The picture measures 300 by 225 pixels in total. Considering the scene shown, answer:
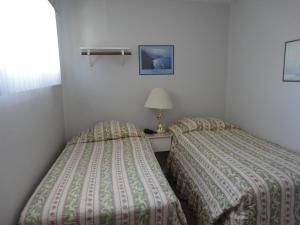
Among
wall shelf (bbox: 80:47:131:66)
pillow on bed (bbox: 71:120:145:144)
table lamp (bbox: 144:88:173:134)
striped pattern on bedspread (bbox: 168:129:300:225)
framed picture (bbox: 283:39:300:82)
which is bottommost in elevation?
striped pattern on bedspread (bbox: 168:129:300:225)

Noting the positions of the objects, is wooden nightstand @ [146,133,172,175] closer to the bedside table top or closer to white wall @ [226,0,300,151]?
the bedside table top

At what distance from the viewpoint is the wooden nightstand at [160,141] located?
2678mm

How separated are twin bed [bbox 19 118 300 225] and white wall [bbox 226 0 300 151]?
Answer: 0.85 feet

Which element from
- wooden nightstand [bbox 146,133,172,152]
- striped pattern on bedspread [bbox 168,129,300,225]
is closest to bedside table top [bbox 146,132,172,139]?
wooden nightstand [bbox 146,133,172,152]

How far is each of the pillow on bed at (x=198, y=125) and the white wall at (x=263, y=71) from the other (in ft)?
1.16

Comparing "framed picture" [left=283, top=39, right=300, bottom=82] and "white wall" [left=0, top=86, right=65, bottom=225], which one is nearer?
"white wall" [left=0, top=86, right=65, bottom=225]

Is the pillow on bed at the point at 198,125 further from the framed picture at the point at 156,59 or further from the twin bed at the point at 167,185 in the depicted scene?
the framed picture at the point at 156,59

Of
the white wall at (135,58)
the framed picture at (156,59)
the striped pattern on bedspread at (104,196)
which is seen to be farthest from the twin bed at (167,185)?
the framed picture at (156,59)

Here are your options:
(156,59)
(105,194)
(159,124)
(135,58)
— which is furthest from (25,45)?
(159,124)

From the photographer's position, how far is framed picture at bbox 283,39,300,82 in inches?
77.8

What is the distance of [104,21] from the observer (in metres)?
2.69

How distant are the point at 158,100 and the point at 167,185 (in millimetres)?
1414

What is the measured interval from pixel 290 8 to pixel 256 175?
1.67 meters

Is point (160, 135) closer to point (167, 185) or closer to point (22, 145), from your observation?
point (167, 185)
